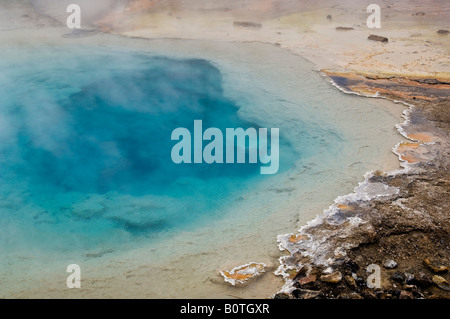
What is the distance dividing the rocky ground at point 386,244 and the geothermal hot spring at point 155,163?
25 cm

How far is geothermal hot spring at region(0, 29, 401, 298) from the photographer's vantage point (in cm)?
383

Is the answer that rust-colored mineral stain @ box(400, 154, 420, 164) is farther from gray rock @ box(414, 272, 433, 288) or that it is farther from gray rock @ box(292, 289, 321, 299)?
gray rock @ box(292, 289, 321, 299)

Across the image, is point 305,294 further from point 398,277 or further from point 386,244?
point 386,244

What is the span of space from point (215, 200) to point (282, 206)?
77 cm

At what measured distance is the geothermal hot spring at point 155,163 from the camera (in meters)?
3.83

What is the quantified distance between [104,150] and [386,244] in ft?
12.5

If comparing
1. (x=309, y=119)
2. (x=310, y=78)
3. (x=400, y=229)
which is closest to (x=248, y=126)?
(x=309, y=119)

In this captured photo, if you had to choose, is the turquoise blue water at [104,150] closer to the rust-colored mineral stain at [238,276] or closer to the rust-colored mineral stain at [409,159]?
the rust-colored mineral stain at [238,276]

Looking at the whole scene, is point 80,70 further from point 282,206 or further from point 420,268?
point 420,268

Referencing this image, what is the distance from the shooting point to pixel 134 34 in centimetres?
952

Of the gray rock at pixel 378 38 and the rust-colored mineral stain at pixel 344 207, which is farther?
the gray rock at pixel 378 38

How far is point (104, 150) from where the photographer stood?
19.4ft

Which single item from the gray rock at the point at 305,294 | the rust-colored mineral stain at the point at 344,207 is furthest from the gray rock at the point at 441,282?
the rust-colored mineral stain at the point at 344,207

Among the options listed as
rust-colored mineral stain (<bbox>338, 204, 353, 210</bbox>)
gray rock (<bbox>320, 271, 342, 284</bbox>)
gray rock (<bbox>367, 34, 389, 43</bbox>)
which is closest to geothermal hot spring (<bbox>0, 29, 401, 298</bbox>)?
rust-colored mineral stain (<bbox>338, 204, 353, 210</bbox>)
